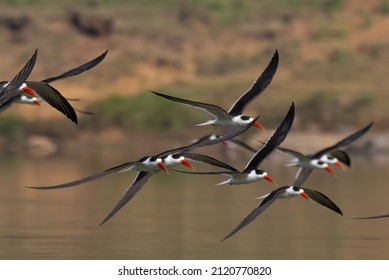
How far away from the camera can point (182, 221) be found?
779 inches

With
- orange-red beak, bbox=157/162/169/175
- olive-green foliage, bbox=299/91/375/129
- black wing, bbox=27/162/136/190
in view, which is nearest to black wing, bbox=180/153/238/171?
orange-red beak, bbox=157/162/169/175

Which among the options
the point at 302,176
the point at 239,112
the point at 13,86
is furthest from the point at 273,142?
the point at 13,86

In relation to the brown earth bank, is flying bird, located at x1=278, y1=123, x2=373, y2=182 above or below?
above

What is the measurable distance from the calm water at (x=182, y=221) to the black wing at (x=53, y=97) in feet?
6.26

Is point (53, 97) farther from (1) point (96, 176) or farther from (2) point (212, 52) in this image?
(2) point (212, 52)

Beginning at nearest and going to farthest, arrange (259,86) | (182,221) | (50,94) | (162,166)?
1. (50,94)
2. (162,166)
3. (259,86)
4. (182,221)

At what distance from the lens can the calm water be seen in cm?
1625

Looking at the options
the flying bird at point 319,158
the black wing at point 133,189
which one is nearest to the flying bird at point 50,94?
the black wing at point 133,189

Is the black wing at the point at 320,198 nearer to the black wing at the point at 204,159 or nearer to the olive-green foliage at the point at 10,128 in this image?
the black wing at the point at 204,159

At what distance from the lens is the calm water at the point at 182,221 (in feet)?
53.3

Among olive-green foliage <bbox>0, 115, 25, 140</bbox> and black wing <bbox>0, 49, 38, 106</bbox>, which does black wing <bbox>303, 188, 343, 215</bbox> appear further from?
olive-green foliage <bbox>0, 115, 25, 140</bbox>

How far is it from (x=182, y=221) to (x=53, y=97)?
19.0 ft

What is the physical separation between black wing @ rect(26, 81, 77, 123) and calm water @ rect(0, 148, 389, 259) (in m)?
1.91

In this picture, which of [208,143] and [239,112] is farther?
[239,112]
